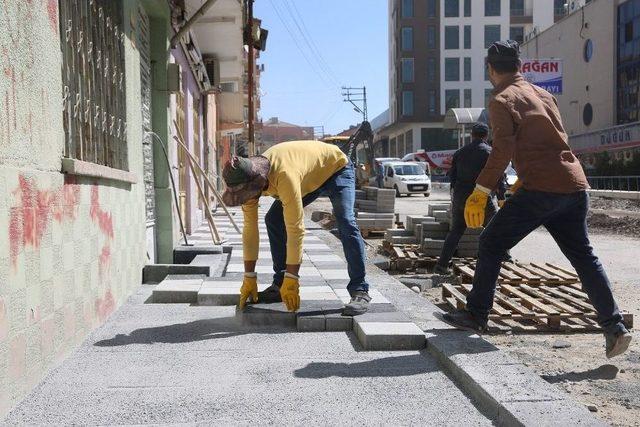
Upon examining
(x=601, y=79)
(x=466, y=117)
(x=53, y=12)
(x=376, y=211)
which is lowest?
(x=376, y=211)

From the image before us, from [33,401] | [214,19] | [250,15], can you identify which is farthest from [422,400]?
[250,15]


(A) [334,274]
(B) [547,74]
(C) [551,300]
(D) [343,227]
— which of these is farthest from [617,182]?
(D) [343,227]

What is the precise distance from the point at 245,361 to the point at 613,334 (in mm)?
2076

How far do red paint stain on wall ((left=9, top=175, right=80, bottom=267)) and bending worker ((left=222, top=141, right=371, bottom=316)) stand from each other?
993 millimetres

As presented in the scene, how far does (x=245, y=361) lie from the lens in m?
3.86

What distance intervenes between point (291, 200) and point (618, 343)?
6.74 ft

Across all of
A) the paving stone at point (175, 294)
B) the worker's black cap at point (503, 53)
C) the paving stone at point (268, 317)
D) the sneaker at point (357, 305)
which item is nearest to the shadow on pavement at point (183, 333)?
the paving stone at point (268, 317)

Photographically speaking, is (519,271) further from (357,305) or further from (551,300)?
(357,305)

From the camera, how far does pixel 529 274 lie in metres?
6.28

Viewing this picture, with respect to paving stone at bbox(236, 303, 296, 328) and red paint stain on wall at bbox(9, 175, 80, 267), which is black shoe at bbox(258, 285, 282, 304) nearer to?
paving stone at bbox(236, 303, 296, 328)

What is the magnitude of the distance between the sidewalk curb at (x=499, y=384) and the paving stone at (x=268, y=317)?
901mm

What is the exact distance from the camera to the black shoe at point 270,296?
506cm

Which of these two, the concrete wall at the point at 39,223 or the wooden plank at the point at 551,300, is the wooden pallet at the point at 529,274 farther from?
the concrete wall at the point at 39,223

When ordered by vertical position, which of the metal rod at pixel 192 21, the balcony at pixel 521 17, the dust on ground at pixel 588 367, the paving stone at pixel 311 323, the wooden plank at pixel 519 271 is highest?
the balcony at pixel 521 17
